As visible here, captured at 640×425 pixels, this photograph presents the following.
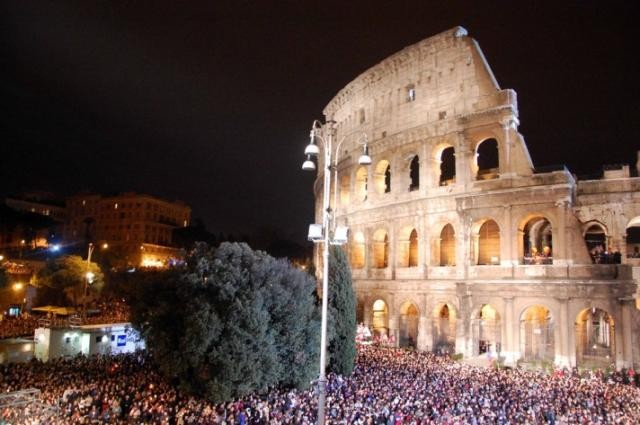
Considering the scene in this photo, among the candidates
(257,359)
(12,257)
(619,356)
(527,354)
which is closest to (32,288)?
(12,257)

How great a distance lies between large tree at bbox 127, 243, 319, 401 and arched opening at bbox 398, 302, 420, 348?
45.4 feet

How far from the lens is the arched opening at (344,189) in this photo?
134 ft

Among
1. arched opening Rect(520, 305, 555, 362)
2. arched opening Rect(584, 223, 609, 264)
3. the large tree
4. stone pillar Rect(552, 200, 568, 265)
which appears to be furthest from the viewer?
arched opening Rect(520, 305, 555, 362)

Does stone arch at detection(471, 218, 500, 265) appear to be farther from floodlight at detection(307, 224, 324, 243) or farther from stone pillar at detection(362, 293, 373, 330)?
floodlight at detection(307, 224, 324, 243)

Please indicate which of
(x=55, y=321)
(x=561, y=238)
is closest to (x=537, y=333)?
(x=561, y=238)

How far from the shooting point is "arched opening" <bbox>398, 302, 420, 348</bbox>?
111ft

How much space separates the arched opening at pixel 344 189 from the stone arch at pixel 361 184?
1276 mm

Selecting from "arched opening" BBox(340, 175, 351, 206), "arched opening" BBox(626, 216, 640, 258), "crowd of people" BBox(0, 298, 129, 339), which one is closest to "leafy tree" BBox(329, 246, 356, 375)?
"arched opening" BBox(340, 175, 351, 206)

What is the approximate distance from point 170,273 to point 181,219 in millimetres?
85869

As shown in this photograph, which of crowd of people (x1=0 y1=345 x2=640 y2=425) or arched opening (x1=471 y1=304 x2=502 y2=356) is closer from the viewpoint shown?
crowd of people (x1=0 y1=345 x2=640 y2=425)

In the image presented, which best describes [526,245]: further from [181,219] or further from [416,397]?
[181,219]

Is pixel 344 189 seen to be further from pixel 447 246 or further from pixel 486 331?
pixel 486 331

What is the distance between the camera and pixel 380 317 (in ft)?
120

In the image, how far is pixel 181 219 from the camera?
338 feet
